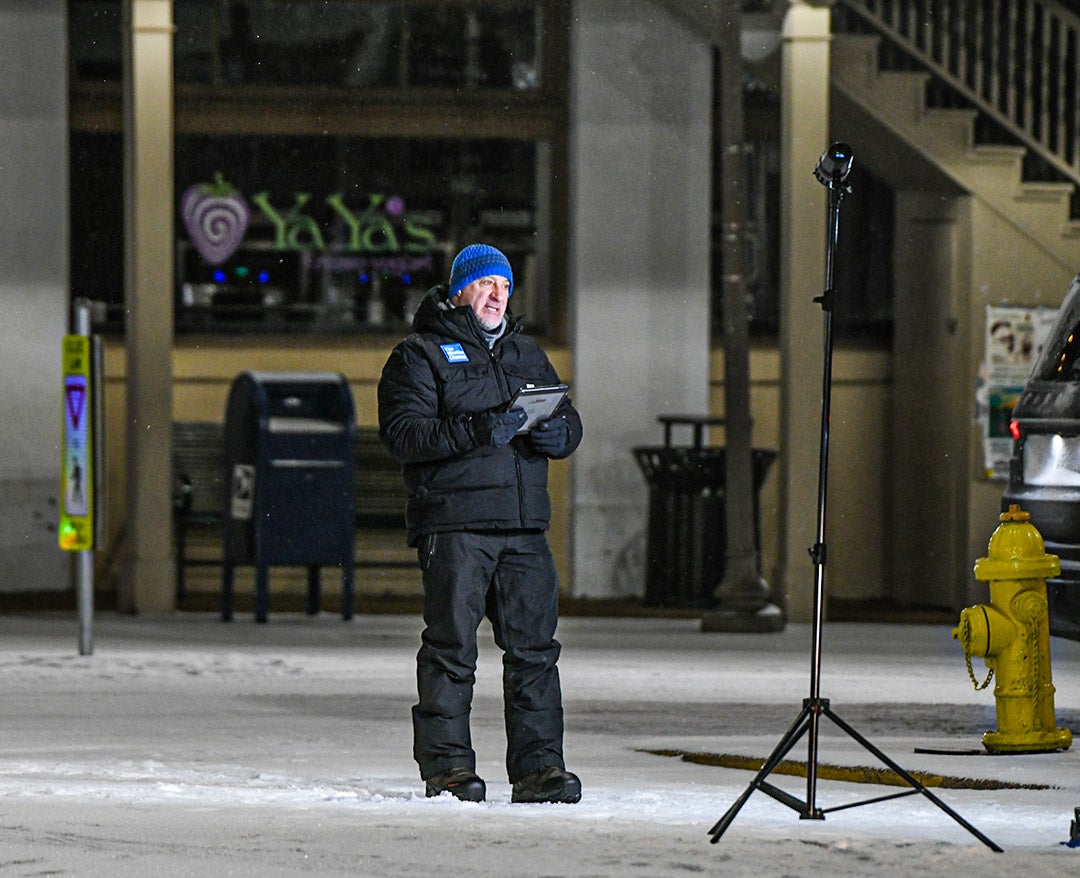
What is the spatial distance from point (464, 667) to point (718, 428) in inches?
379

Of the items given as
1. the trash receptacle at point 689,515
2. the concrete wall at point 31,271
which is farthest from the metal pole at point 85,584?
the trash receptacle at point 689,515

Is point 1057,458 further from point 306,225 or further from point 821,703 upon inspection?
point 306,225

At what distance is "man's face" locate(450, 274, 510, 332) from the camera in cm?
803

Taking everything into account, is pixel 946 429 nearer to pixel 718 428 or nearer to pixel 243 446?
pixel 718 428

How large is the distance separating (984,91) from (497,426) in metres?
11.2

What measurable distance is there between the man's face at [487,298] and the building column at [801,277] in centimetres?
757

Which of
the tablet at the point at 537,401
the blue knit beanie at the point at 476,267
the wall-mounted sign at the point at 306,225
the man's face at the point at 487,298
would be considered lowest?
the tablet at the point at 537,401

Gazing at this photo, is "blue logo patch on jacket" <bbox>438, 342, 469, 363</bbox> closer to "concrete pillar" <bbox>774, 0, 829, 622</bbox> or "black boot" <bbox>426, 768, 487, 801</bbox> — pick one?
"black boot" <bbox>426, 768, 487, 801</bbox>

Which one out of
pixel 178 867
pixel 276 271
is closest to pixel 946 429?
pixel 276 271

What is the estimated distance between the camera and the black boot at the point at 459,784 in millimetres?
7863

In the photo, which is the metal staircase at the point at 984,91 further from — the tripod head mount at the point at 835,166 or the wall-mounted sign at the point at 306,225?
the tripod head mount at the point at 835,166

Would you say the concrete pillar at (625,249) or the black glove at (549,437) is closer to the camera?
the black glove at (549,437)

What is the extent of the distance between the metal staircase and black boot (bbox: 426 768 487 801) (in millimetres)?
9756

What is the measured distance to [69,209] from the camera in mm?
17109
